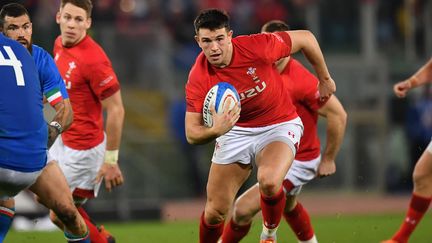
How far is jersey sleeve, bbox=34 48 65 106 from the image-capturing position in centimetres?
746

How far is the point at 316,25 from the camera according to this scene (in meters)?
19.5

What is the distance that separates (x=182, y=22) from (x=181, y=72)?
0.97 m

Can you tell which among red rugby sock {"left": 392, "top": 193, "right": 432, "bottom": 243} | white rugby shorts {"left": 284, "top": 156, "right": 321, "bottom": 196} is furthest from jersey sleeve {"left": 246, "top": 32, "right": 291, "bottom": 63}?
red rugby sock {"left": 392, "top": 193, "right": 432, "bottom": 243}

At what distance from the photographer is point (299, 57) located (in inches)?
715

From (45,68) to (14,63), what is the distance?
1.65ft

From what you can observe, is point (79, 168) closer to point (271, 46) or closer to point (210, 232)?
point (210, 232)

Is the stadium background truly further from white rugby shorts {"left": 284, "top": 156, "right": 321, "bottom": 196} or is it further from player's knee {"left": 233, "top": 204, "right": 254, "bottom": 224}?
player's knee {"left": 233, "top": 204, "right": 254, "bottom": 224}

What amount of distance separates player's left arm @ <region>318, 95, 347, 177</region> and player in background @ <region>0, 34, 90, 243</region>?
9.01 feet

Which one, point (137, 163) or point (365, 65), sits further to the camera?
point (365, 65)

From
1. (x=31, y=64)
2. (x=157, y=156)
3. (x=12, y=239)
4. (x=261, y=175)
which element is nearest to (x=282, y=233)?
(x=12, y=239)

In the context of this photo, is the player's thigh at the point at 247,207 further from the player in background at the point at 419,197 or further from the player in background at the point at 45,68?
the player in background at the point at 45,68

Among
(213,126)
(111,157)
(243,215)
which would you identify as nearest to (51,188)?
(213,126)

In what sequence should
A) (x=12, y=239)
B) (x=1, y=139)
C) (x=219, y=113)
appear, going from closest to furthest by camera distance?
(x=1, y=139) < (x=219, y=113) < (x=12, y=239)

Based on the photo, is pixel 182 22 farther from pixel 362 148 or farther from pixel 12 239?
pixel 12 239
